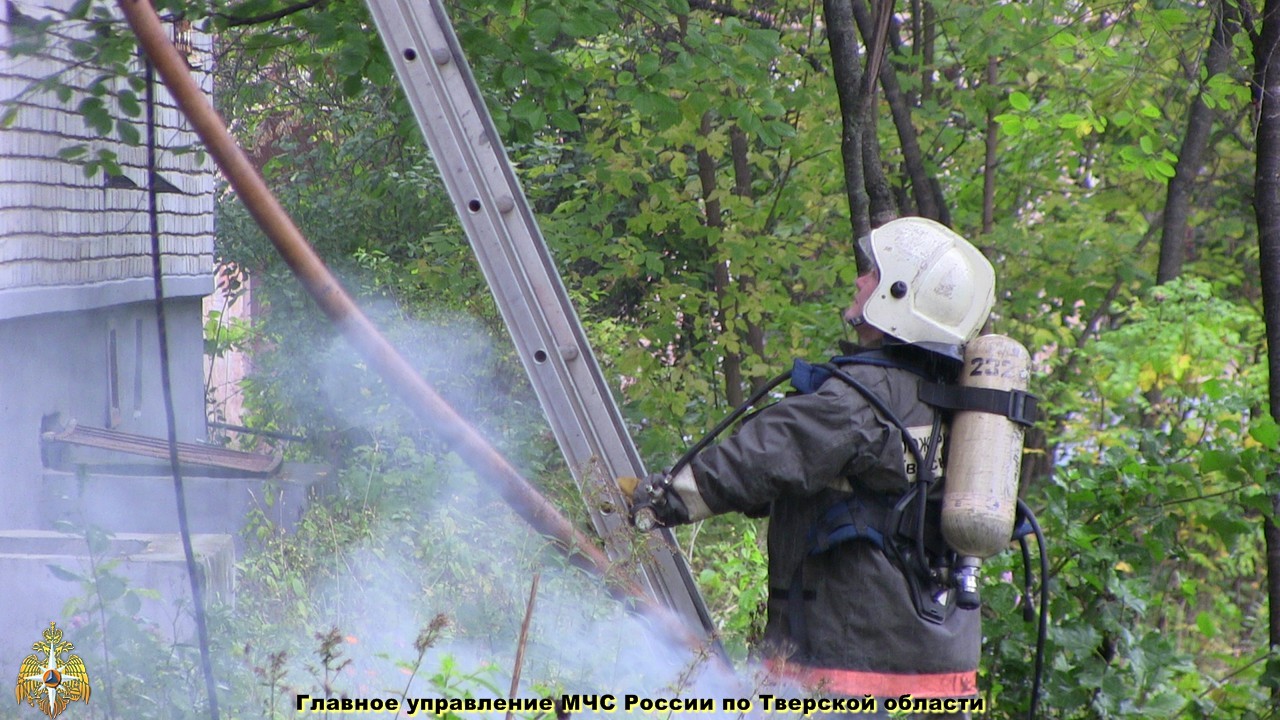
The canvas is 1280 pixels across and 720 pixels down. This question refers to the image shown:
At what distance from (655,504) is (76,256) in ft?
5.28

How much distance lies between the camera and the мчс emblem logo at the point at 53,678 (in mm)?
2527

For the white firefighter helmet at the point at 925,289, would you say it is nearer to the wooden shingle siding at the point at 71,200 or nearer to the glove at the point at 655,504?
the glove at the point at 655,504

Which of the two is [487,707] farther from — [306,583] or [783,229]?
[783,229]

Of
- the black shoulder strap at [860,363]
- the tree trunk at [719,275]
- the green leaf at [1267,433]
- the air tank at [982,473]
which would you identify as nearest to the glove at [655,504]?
the black shoulder strap at [860,363]

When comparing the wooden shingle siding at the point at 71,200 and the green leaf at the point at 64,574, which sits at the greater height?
the wooden shingle siding at the point at 71,200

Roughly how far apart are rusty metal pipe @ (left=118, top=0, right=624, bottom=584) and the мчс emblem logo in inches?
38.8

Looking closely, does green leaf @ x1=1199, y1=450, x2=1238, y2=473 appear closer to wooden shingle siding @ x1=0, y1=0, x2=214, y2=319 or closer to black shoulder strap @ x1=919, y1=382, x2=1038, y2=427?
black shoulder strap @ x1=919, y1=382, x2=1038, y2=427

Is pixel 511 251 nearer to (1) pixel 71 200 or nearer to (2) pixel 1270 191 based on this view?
(1) pixel 71 200

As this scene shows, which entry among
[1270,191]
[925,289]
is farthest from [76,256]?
[1270,191]

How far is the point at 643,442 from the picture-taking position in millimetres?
6047

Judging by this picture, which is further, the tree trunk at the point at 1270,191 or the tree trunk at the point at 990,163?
the tree trunk at the point at 990,163

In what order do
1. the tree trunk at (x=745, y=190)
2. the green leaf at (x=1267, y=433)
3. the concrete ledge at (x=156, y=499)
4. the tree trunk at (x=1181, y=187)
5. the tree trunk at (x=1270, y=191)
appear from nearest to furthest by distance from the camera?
1. the concrete ledge at (x=156, y=499)
2. the green leaf at (x=1267, y=433)
3. the tree trunk at (x=1270, y=191)
4. the tree trunk at (x=1181, y=187)
5. the tree trunk at (x=745, y=190)

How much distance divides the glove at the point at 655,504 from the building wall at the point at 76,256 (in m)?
1.39

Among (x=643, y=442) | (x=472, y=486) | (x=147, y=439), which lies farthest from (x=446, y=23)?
(x=643, y=442)
